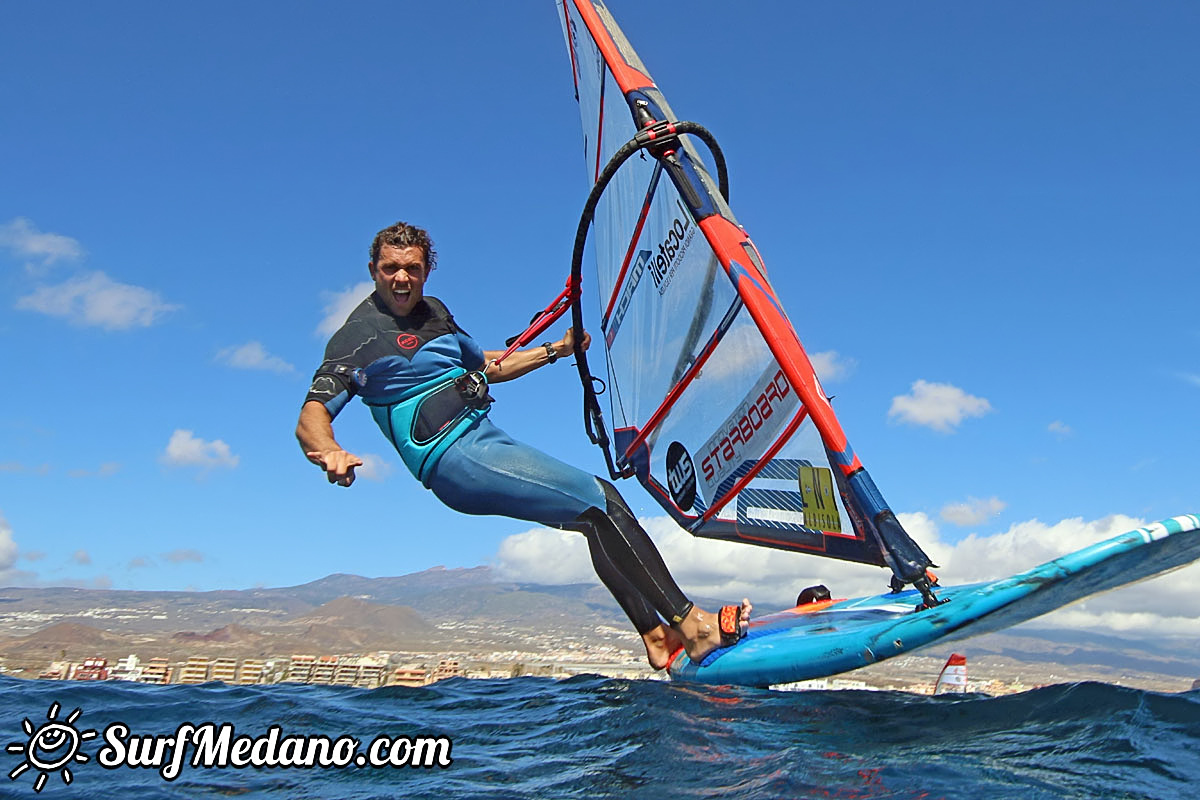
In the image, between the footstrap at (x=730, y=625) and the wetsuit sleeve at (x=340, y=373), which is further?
the footstrap at (x=730, y=625)

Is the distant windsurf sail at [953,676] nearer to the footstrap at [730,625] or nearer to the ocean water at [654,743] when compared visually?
the ocean water at [654,743]

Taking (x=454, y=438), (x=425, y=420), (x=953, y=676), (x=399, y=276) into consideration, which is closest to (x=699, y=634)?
(x=953, y=676)

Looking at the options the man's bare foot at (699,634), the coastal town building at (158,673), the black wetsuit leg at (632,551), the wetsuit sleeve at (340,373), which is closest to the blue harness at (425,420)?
the wetsuit sleeve at (340,373)

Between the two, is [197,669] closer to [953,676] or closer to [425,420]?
[425,420]

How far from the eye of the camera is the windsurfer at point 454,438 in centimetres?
508

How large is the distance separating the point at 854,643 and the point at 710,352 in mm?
2271

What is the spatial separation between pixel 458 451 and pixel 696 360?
208cm

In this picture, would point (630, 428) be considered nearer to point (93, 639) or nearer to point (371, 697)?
point (371, 697)

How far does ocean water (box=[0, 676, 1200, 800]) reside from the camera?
3082 millimetres

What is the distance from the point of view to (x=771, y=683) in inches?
201

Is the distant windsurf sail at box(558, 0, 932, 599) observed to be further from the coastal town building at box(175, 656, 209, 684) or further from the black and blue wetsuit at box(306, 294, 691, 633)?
the coastal town building at box(175, 656, 209, 684)

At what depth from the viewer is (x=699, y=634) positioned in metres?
5.34

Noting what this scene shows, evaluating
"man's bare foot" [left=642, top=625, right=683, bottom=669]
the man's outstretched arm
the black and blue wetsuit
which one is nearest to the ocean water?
"man's bare foot" [left=642, top=625, right=683, bottom=669]

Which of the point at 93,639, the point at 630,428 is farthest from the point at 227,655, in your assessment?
the point at 630,428
